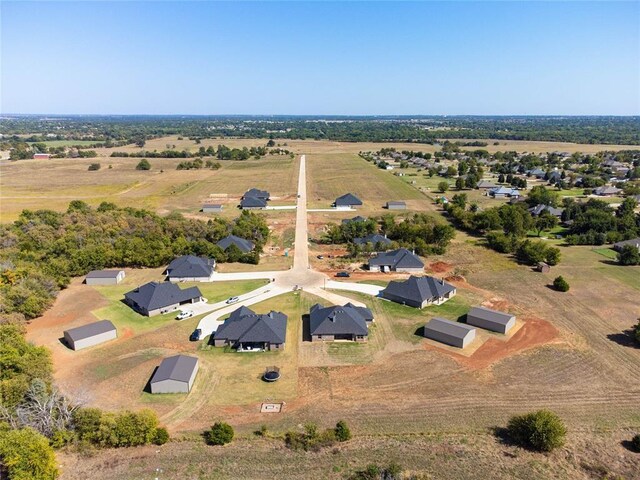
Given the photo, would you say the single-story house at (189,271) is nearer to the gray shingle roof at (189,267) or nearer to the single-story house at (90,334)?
the gray shingle roof at (189,267)

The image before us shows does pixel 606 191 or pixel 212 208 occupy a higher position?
pixel 606 191

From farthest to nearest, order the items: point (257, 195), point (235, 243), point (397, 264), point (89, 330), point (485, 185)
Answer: point (485, 185) < point (257, 195) < point (235, 243) < point (397, 264) < point (89, 330)

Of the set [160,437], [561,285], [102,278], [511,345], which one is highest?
[561,285]

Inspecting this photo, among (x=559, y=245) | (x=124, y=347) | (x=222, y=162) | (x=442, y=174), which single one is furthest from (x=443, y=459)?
(x=222, y=162)

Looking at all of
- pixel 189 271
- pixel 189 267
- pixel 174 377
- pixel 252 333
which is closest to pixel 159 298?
pixel 189 271

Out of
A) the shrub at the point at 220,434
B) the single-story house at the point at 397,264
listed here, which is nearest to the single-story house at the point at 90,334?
the shrub at the point at 220,434

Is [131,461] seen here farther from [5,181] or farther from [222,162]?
[222,162]

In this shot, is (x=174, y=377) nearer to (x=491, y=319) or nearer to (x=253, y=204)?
(x=491, y=319)
